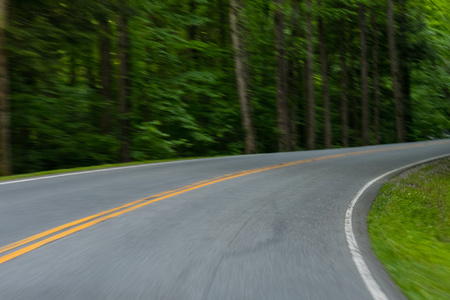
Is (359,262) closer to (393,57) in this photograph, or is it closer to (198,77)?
(198,77)

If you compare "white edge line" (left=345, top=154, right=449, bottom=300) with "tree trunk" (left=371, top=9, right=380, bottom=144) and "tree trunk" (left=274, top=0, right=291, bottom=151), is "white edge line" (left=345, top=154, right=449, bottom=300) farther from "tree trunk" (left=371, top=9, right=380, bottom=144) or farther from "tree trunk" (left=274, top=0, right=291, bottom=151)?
"tree trunk" (left=371, top=9, right=380, bottom=144)

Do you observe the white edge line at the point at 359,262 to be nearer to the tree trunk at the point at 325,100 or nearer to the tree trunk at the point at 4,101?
the tree trunk at the point at 4,101

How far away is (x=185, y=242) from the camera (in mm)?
5789

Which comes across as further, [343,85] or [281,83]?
[343,85]

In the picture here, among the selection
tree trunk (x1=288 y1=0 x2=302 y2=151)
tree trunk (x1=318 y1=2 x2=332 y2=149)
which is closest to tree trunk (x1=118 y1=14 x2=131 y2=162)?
tree trunk (x1=288 y1=0 x2=302 y2=151)

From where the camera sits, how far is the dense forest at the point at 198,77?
589 inches

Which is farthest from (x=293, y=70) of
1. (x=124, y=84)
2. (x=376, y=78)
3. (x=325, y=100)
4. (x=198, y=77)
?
(x=124, y=84)

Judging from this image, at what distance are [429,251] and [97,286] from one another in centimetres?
473

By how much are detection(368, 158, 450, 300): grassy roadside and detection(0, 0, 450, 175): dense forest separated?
401 inches

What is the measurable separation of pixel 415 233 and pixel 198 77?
15602 mm

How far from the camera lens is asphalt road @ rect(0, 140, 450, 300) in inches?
166

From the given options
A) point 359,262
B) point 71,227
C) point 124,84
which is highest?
point 124,84

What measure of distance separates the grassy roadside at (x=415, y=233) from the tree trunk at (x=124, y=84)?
10305 millimetres

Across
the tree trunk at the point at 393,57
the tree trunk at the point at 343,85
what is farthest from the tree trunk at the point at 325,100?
the tree trunk at the point at 393,57
